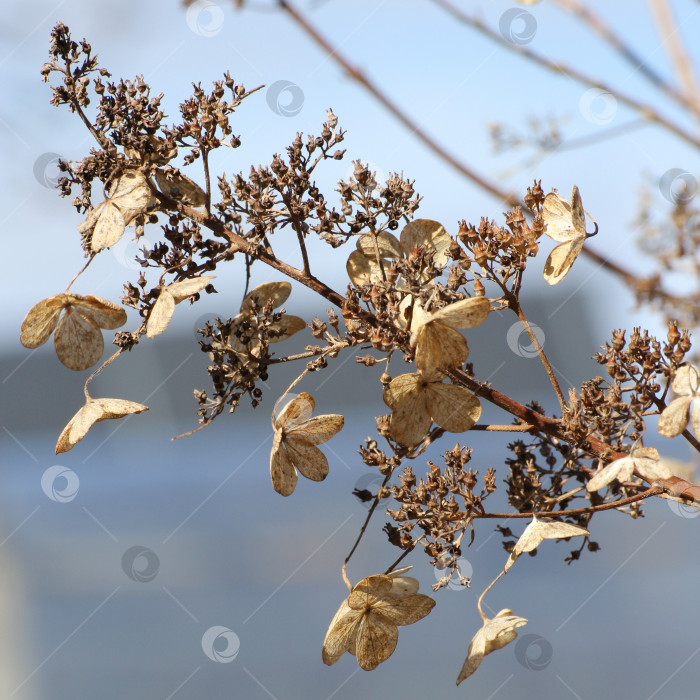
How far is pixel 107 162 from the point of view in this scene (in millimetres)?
737

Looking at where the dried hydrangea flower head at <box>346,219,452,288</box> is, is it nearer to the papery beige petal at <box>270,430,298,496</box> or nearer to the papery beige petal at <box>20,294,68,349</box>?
the papery beige petal at <box>270,430,298,496</box>

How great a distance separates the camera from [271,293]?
2.84 ft

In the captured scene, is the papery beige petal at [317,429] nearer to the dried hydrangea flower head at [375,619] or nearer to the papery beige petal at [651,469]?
the dried hydrangea flower head at [375,619]

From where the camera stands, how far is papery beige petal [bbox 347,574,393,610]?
770 millimetres

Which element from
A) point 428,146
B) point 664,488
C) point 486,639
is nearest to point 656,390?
point 664,488

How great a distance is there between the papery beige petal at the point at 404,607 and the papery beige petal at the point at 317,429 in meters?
0.19

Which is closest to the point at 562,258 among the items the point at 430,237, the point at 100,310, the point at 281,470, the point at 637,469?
the point at 430,237

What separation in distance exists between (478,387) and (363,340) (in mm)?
120

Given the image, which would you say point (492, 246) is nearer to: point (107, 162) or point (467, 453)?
point (467, 453)

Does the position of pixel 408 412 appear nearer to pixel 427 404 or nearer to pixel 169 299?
pixel 427 404

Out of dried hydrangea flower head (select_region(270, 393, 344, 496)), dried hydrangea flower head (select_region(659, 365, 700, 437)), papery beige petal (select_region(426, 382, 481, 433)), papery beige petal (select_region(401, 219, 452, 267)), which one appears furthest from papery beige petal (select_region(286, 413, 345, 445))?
dried hydrangea flower head (select_region(659, 365, 700, 437))

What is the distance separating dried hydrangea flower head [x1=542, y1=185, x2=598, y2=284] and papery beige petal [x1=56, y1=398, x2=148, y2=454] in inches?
17.8

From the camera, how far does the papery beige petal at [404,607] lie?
2.62 feet

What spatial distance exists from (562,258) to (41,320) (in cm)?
54
